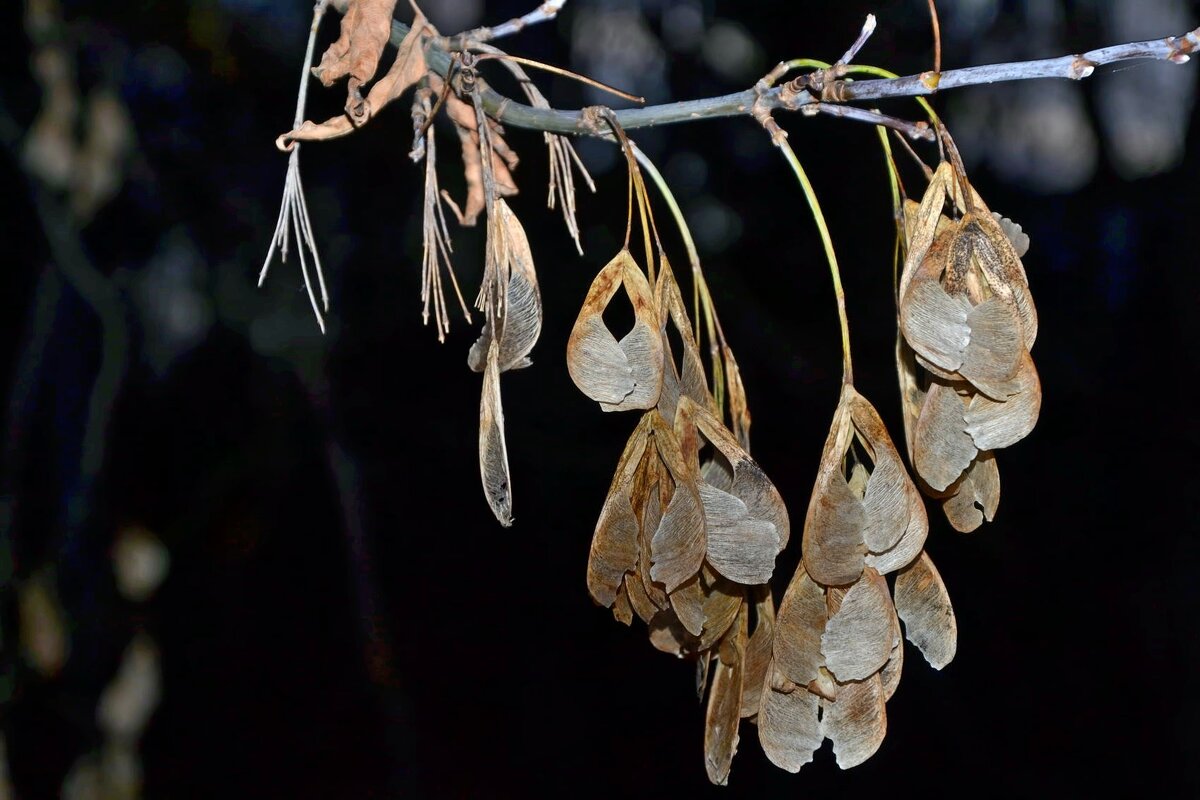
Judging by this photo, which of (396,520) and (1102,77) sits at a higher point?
(1102,77)

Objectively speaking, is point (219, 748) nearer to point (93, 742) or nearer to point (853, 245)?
point (93, 742)

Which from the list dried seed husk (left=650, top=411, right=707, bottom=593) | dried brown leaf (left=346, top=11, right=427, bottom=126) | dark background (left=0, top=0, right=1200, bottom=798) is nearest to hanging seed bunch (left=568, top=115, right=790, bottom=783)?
dried seed husk (left=650, top=411, right=707, bottom=593)

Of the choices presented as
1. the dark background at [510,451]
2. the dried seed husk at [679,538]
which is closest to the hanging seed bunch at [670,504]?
the dried seed husk at [679,538]

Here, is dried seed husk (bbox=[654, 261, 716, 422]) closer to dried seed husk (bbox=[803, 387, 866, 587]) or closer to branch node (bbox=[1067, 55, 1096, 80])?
dried seed husk (bbox=[803, 387, 866, 587])

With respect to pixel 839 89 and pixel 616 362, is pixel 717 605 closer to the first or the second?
pixel 616 362

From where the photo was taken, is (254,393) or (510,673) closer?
(254,393)

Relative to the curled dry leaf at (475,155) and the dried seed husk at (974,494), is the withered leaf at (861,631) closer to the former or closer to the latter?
the dried seed husk at (974,494)

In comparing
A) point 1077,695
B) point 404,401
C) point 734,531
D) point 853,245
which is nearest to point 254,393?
point 404,401
